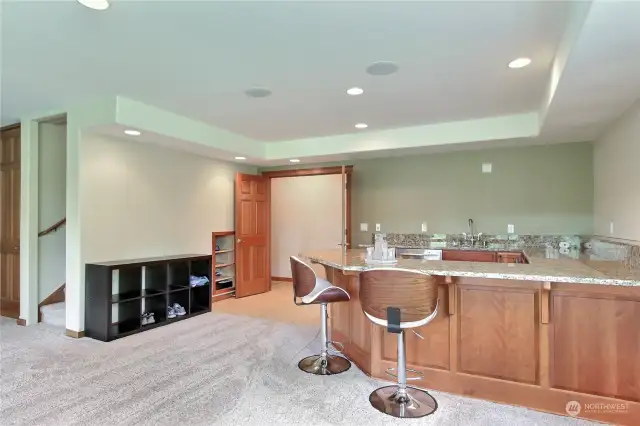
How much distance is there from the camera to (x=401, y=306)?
8.05ft

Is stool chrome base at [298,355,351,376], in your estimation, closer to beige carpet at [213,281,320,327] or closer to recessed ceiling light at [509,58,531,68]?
beige carpet at [213,281,320,327]

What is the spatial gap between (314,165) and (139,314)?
3.51 meters

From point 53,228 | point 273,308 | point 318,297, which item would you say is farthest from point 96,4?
point 273,308

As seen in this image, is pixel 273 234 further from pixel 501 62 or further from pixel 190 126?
pixel 501 62

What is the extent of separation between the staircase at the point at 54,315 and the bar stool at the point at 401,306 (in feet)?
12.9

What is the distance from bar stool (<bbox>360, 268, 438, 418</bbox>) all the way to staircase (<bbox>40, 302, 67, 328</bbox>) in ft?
12.9

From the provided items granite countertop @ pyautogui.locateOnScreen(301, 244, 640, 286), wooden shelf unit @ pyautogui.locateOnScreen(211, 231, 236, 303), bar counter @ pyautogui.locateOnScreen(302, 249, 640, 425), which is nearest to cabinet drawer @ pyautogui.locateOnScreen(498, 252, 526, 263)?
granite countertop @ pyautogui.locateOnScreen(301, 244, 640, 286)

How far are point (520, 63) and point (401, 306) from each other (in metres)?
2.11

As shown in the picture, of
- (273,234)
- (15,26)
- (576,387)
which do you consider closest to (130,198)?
(15,26)

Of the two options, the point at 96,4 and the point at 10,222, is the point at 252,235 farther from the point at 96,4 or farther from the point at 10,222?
the point at 96,4

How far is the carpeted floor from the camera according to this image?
2477 millimetres

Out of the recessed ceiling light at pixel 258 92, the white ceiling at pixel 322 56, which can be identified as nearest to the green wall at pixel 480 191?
the white ceiling at pixel 322 56

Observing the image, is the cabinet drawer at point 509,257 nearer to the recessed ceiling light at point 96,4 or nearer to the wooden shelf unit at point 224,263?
the wooden shelf unit at point 224,263

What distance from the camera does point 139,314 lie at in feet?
15.0
